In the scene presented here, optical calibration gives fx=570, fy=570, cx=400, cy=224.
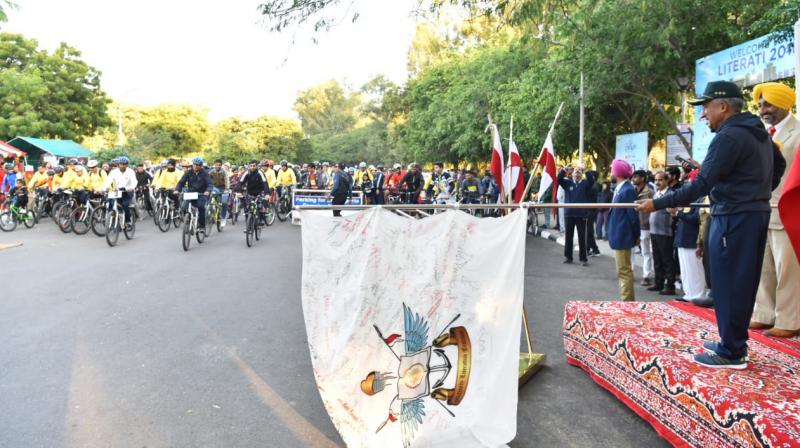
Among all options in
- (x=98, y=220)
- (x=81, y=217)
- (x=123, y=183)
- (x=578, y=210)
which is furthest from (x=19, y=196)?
(x=578, y=210)

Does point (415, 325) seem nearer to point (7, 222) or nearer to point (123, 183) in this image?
point (123, 183)

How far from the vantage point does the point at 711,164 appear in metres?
A: 3.50

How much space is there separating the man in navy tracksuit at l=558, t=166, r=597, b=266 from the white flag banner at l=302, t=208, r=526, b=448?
24.8 feet

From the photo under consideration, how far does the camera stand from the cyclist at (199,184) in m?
12.8

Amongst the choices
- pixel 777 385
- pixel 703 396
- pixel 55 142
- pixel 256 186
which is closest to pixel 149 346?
pixel 703 396

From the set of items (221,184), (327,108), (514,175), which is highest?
(327,108)

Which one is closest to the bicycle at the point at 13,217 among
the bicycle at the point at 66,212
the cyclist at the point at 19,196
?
the cyclist at the point at 19,196

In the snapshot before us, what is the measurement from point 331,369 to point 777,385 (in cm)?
258

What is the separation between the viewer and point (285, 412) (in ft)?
13.5

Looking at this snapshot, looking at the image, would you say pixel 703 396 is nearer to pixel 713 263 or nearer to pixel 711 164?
pixel 713 263

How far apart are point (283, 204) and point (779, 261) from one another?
17.2m

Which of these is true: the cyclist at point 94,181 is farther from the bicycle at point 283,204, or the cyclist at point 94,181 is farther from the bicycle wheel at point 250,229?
the bicycle at point 283,204

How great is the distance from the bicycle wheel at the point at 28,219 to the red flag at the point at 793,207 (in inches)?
705

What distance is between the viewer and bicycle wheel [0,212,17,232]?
15.5 m
